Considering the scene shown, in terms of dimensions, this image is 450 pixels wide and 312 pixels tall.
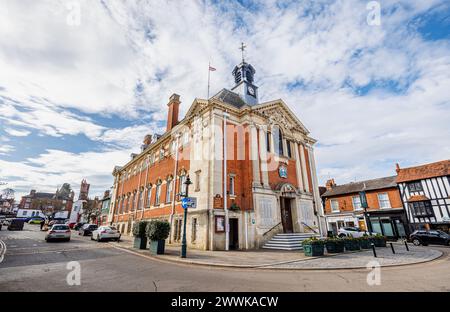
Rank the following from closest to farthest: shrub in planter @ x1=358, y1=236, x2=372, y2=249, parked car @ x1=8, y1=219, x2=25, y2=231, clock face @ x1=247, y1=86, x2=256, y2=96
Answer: shrub in planter @ x1=358, y1=236, x2=372, y2=249 → clock face @ x1=247, y1=86, x2=256, y2=96 → parked car @ x1=8, y1=219, x2=25, y2=231

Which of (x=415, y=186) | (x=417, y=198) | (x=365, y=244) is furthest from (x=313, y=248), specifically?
(x=415, y=186)

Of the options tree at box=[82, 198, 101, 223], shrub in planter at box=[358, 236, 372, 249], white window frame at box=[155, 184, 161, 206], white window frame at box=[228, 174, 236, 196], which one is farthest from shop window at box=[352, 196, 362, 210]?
tree at box=[82, 198, 101, 223]

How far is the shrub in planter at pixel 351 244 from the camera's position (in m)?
12.8

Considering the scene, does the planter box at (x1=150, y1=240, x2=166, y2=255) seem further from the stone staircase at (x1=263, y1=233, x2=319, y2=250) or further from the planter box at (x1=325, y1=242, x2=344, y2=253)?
the planter box at (x1=325, y1=242, x2=344, y2=253)

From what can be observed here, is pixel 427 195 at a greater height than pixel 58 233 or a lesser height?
greater

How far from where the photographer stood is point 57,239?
60.5 ft

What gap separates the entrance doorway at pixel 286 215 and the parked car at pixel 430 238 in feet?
38.3

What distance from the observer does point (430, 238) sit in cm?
1873

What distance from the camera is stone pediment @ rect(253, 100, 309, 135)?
20188 mm

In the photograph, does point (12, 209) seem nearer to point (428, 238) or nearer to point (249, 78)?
point (249, 78)

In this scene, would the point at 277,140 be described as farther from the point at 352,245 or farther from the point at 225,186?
the point at 352,245

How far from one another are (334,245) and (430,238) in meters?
13.8

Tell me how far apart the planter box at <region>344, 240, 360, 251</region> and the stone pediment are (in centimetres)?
1161
